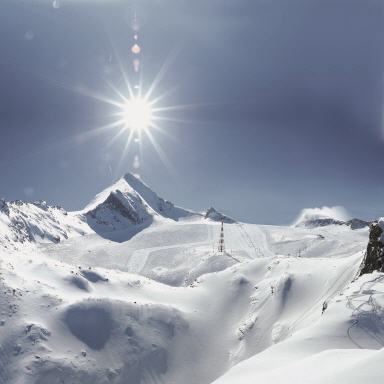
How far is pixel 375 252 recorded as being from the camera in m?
32.3

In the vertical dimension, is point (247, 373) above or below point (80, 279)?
below

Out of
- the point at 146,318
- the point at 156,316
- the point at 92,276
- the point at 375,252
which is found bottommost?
the point at 375,252

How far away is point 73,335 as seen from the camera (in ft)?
140

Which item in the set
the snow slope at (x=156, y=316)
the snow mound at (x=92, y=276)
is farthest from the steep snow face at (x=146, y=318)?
the snow mound at (x=92, y=276)

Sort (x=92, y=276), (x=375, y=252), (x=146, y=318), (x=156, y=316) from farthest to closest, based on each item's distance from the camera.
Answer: (x=92, y=276), (x=156, y=316), (x=146, y=318), (x=375, y=252)

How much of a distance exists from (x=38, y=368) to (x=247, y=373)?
31024 millimetres

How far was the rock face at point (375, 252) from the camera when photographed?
30.8m

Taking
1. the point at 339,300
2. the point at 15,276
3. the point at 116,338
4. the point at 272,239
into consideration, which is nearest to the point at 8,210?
the point at 272,239

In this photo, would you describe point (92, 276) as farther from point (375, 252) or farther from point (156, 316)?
point (375, 252)

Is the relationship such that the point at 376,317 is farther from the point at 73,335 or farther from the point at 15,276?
the point at 15,276

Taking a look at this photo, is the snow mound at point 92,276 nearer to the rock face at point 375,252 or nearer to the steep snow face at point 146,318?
the steep snow face at point 146,318

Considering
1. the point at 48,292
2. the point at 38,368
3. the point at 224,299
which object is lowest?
the point at 38,368

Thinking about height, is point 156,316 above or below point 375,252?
above

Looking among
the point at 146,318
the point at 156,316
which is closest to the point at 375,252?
the point at 156,316
